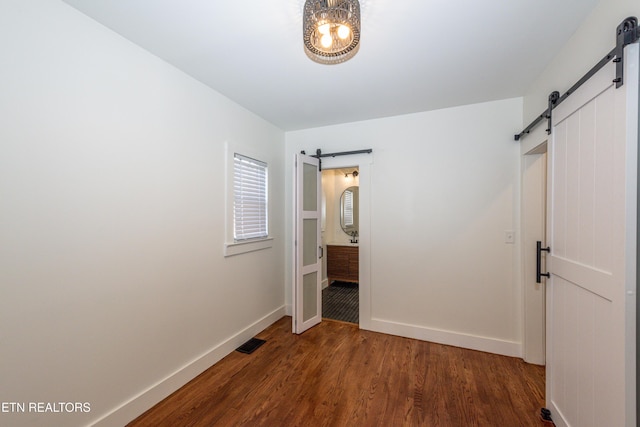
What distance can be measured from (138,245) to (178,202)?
0.44 meters

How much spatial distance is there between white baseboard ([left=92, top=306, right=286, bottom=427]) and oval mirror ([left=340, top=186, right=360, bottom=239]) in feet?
9.53

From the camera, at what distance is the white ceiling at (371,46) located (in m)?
1.46

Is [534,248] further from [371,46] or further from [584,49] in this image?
[371,46]

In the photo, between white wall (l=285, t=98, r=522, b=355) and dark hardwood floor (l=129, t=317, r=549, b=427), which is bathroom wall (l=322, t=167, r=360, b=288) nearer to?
white wall (l=285, t=98, r=522, b=355)

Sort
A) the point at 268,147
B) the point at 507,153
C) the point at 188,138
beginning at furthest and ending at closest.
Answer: the point at 268,147 < the point at 507,153 < the point at 188,138

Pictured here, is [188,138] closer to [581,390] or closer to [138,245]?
[138,245]

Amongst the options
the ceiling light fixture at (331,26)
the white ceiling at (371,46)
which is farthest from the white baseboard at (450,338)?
the ceiling light fixture at (331,26)

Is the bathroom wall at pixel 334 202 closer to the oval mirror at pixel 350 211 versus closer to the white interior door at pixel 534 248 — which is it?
the oval mirror at pixel 350 211

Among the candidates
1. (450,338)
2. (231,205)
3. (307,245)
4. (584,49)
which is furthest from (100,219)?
(450,338)

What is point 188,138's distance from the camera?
2172 millimetres

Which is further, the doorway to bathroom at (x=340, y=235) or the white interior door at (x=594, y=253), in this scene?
the doorway to bathroom at (x=340, y=235)

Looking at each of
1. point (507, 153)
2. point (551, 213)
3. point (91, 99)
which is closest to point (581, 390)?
point (551, 213)

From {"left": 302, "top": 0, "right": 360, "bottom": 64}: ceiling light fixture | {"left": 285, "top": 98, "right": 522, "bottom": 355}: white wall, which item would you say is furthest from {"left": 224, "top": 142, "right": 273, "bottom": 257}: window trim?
{"left": 302, "top": 0, "right": 360, "bottom": 64}: ceiling light fixture

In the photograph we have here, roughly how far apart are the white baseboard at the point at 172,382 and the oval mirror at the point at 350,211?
2906 mm
